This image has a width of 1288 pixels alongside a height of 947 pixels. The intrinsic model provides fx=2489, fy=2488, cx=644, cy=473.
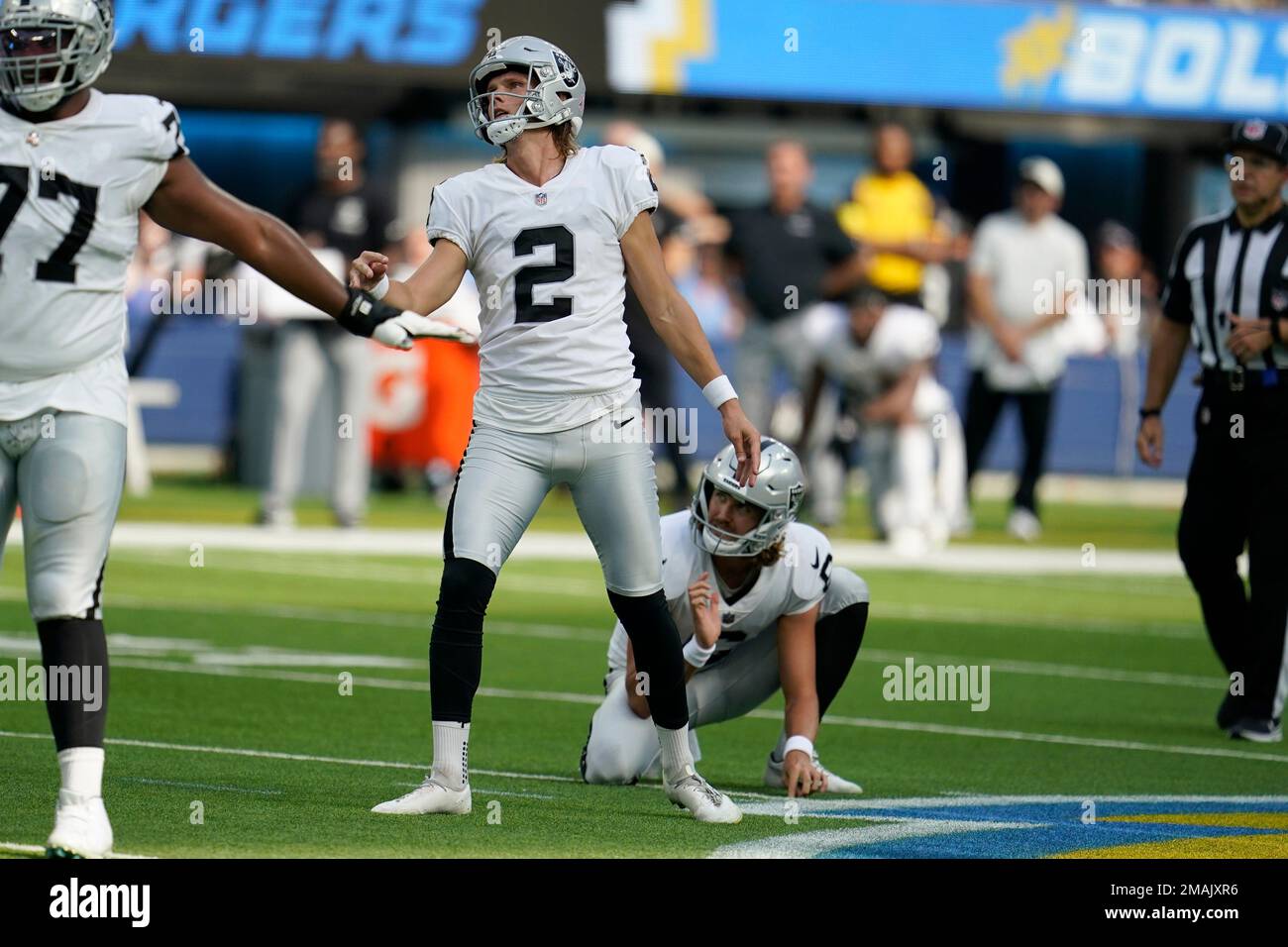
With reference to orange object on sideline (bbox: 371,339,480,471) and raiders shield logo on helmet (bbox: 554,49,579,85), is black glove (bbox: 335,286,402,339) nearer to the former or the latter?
A: raiders shield logo on helmet (bbox: 554,49,579,85)

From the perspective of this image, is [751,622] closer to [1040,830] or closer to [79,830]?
[1040,830]

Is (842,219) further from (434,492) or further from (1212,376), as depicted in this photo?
(1212,376)

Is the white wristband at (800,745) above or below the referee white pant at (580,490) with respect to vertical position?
below

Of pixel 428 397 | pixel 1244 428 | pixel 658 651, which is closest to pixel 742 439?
pixel 658 651

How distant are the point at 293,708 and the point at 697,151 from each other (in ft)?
67.1

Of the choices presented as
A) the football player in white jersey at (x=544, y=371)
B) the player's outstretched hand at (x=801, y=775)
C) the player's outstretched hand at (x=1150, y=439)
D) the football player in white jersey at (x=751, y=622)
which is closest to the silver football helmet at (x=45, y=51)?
the football player in white jersey at (x=544, y=371)

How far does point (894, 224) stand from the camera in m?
18.5

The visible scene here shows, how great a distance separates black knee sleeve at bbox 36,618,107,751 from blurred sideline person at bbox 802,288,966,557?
10835 millimetres

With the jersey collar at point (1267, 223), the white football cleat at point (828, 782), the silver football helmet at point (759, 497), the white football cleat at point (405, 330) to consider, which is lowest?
the white football cleat at point (828, 782)

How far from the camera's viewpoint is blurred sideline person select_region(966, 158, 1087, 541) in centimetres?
1766

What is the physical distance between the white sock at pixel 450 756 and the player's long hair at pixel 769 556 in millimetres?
1182

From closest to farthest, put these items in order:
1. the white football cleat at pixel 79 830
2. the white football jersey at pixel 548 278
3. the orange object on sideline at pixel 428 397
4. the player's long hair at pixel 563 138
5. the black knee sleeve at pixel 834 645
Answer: the white football cleat at pixel 79 830 → the white football jersey at pixel 548 278 → the player's long hair at pixel 563 138 → the black knee sleeve at pixel 834 645 → the orange object on sideline at pixel 428 397

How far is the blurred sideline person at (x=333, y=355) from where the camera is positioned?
16734 mm

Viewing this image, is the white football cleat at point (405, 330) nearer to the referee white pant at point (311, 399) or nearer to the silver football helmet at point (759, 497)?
the silver football helmet at point (759, 497)
